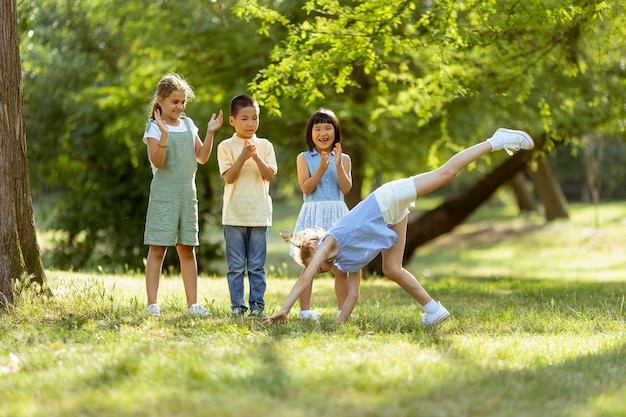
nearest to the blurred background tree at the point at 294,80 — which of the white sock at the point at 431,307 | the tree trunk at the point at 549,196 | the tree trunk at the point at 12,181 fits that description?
the tree trunk at the point at 12,181

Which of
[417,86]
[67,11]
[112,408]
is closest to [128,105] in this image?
[67,11]

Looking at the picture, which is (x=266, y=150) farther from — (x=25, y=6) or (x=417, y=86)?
(x=25, y=6)

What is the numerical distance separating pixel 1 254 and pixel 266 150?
235 centimetres

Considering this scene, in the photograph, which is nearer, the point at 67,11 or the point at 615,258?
the point at 67,11

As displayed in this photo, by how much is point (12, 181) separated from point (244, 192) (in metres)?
1.96

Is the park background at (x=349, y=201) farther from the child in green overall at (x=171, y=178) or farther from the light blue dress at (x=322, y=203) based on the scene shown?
the light blue dress at (x=322, y=203)

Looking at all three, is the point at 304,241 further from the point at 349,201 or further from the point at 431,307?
the point at 349,201

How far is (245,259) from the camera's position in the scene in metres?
6.84

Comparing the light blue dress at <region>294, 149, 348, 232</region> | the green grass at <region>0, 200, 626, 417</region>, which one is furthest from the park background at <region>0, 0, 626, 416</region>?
the light blue dress at <region>294, 149, 348, 232</region>

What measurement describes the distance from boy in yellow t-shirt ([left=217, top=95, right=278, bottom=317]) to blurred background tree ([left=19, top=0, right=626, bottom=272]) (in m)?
2.43

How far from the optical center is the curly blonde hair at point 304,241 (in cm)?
622

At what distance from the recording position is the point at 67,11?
15.6 m

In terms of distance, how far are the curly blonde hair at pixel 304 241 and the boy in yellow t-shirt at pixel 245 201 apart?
0.48 meters

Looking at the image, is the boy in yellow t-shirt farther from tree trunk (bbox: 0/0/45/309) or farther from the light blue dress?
tree trunk (bbox: 0/0/45/309)
